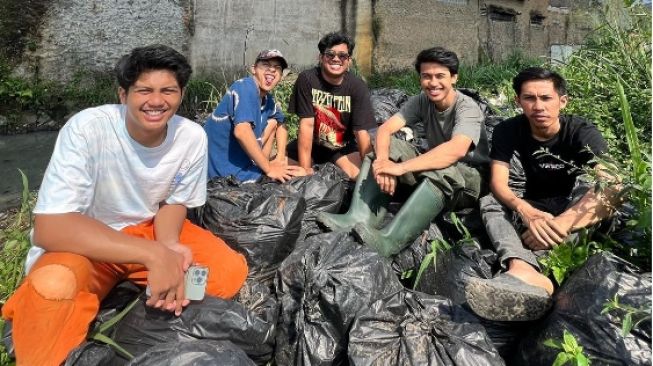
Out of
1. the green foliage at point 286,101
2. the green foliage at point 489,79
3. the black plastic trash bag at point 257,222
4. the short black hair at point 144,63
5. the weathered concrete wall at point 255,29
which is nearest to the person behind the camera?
the short black hair at point 144,63

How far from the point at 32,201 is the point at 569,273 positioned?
3.45 m

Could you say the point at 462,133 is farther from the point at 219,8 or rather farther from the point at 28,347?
the point at 219,8

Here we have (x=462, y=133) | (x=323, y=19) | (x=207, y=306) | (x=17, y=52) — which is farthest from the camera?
(x=323, y=19)

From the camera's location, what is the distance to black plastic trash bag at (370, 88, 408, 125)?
4578 mm

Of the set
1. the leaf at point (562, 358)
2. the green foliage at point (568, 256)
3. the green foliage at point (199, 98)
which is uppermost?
the green foliage at point (199, 98)

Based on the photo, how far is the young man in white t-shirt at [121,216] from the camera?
68.6 inches

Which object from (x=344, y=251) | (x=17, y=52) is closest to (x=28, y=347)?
(x=344, y=251)

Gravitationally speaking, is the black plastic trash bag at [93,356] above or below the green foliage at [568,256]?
below

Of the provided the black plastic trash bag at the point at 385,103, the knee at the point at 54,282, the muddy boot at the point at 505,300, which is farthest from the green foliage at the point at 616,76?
the knee at the point at 54,282

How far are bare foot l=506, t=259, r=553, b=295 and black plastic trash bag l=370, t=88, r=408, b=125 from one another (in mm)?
2440

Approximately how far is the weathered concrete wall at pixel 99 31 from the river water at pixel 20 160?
0.73m

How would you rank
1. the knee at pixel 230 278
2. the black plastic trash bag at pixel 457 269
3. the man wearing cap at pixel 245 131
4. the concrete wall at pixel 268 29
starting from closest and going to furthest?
the knee at pixel 230 278, the black plastic trash bag at pixel 457 269, the man wearing cap at pixel 245 131, the concrete wall at pixel 268 29

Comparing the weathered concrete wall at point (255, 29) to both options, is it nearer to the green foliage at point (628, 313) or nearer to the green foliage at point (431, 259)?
the green foliage at point (431, 259)

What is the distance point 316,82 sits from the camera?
142 inches
